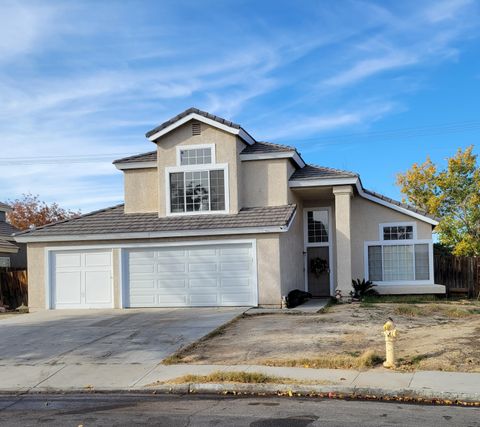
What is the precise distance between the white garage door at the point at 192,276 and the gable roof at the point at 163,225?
0.64 metres

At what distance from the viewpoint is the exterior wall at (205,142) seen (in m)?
20.4

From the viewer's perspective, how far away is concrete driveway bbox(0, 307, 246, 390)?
11.3m

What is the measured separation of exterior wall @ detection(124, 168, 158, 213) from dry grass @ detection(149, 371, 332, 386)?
12045 mm

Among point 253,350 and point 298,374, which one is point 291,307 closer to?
point 253,350

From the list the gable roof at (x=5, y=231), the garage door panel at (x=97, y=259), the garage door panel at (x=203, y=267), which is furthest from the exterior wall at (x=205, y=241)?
the gable roof at (x=5, y=231)

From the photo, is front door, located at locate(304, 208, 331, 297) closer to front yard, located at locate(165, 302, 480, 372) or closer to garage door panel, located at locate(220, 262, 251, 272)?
garage door panel, located at locate(220, 262, 251, 272)

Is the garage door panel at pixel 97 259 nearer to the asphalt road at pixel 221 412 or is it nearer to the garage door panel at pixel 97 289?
the garage door panel at pixel 97 289

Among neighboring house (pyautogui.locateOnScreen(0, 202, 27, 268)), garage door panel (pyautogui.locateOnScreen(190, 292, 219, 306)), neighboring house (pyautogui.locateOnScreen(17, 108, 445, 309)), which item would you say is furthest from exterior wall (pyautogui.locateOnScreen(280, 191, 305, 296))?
neighboring house (pyautogui.locateOnScreen(0, 202, 27, 268))

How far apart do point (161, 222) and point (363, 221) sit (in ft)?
25.8

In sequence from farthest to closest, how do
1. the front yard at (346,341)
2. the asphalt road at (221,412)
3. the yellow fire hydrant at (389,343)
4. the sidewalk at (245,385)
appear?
the front yard at (346,341)
the yellow fire hydrant at (389,343)
the sidewalk at (245,385)
the asphalt road at (221,412)

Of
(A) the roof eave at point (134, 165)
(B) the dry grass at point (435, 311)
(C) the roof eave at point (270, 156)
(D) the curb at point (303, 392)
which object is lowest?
(D) the curb at point (303, 392)

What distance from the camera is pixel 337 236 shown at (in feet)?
70.2

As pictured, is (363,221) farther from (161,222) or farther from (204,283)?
(161,222)

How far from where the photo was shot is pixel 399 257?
74.5ft
